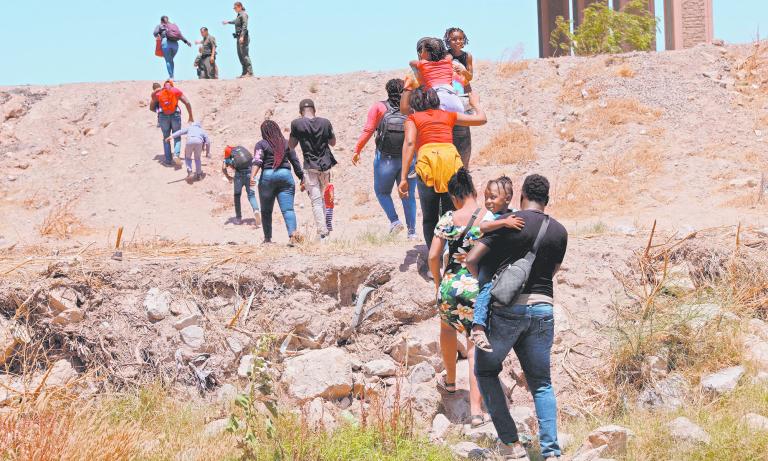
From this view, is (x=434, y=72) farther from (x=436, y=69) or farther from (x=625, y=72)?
(x=625, y=72)

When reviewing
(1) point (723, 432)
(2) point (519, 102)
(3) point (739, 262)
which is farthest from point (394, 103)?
(2) point (519, 102)

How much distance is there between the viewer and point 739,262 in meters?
8.07

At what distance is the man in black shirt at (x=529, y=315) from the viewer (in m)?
5.19

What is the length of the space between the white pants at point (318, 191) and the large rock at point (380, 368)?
2.33m

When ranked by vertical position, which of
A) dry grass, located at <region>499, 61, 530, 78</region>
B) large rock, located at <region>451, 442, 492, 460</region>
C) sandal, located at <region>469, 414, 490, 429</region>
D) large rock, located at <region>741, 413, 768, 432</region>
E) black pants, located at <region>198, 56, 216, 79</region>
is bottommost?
large rock, located at <region>451, 442, 492, 460</region>

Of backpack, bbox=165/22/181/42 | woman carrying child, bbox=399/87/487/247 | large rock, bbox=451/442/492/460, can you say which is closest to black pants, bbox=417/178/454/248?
woman carrying child, bbox=399/87/487/247

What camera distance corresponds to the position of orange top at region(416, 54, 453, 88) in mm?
7781

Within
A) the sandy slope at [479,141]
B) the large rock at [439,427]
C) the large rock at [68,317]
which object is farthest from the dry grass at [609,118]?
the large rock at [68,317]

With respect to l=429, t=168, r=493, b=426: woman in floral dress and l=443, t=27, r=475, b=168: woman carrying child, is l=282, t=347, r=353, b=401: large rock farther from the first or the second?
l=443, t=27, r=475, b=168: woman carrying child

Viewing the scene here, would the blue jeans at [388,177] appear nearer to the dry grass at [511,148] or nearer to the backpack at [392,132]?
the backpack at [392,132]

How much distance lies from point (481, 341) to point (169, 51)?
15.4m

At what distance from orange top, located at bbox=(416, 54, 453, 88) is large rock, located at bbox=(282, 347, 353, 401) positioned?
8.10ft

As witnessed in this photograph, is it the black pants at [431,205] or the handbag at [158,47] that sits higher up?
the handbag at [158,47]

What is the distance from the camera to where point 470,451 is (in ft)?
18.6
